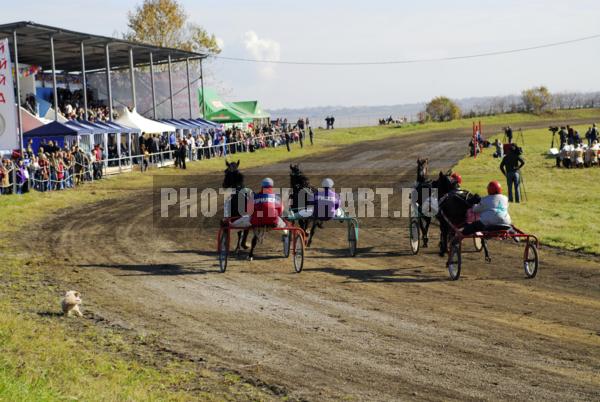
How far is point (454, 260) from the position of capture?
14773 mm

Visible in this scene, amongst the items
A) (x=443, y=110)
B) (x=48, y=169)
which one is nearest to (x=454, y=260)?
(x=48, y=169)

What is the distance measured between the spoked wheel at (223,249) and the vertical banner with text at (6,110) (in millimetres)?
13108

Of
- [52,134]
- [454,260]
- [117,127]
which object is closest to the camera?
[454,260]

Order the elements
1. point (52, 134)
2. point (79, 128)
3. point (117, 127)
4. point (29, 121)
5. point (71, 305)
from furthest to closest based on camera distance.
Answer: point (117, 127), point (29, 121), point (79, 128), point (52, 134), point (71, 305)

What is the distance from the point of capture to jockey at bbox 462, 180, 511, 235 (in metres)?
14.5

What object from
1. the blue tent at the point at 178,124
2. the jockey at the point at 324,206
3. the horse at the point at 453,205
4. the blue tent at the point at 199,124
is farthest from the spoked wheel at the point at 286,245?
the blue tent at the point at 199,124

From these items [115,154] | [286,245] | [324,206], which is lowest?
[286,245]

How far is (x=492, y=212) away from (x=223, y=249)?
5.39 metres

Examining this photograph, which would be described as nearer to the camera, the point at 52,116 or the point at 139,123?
the point at 52,116

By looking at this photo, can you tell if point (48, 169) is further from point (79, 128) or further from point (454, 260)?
point (454, 260)

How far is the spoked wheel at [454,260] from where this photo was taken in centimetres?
1450

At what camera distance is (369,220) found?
76.1 ft

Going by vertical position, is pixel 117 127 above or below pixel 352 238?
above

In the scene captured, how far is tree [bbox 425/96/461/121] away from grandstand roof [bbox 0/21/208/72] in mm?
52119
